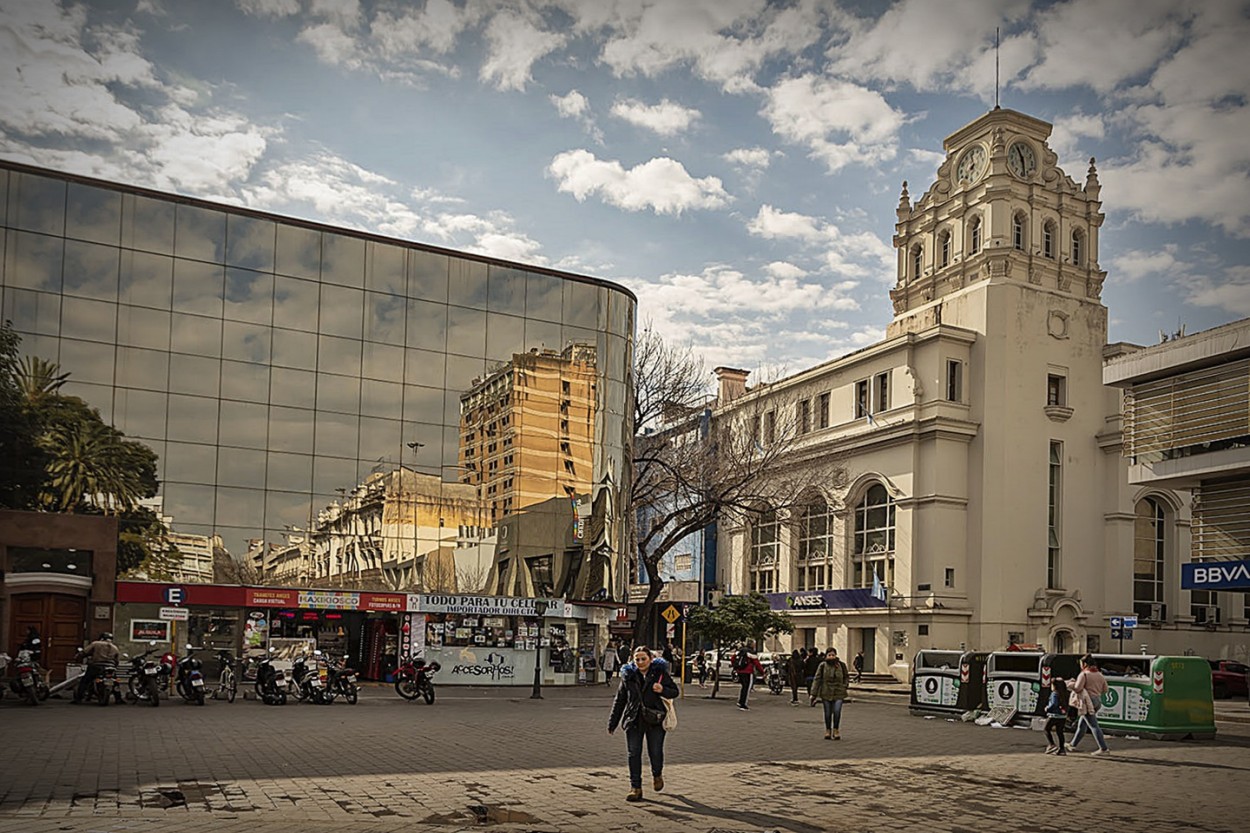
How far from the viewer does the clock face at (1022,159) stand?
62.6 m

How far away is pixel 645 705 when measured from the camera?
45.6ft

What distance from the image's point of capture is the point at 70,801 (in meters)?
12.2

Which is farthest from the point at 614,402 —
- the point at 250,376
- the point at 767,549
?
the point at 767,549

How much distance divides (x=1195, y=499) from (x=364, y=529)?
82.1ft

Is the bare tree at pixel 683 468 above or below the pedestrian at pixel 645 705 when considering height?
above

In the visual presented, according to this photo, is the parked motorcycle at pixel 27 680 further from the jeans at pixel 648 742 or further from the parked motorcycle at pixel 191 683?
the jeans at pixel 648 742

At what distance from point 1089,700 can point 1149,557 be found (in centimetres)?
4506

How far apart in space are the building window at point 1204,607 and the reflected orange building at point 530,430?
37.1m

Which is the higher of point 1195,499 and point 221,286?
point 221,286

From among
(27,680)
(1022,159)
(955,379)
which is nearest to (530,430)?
(27,680)

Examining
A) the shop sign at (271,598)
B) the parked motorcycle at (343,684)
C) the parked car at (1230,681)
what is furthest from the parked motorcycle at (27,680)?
the parked car at (1230,681)

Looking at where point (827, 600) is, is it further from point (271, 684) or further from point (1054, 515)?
point (271, 684)

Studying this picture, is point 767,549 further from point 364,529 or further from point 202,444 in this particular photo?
point 202,444

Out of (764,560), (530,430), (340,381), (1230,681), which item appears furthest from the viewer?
(764,560)
